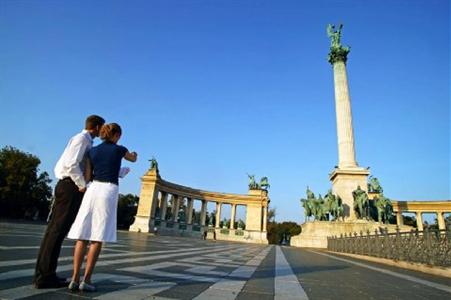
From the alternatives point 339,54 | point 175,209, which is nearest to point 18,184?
point 175,209

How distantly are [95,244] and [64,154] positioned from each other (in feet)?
4.26

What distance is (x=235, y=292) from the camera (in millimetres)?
4348

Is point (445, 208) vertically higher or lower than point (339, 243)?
higher

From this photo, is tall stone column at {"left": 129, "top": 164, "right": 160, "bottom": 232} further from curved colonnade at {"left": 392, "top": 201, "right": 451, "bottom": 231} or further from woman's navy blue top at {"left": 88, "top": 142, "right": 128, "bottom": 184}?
woman's navy blue top at {"left": 88, "top": 142, "right": 128, "bottom": 184}

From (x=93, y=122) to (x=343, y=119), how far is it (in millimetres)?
41189

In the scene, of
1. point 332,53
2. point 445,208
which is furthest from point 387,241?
point 445,208

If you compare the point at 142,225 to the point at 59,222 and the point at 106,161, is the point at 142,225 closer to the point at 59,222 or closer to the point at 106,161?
the point at 59,222

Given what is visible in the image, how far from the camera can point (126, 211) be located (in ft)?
284

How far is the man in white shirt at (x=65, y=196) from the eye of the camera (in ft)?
13.0

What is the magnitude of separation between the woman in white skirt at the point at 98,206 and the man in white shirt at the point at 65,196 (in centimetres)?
14

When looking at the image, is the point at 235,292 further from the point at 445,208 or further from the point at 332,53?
the point at 445,208

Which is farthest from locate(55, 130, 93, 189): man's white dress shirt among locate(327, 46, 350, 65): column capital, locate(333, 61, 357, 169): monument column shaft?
locate(327, 46, 350, 65): column capital

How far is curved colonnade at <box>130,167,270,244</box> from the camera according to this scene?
199 feet

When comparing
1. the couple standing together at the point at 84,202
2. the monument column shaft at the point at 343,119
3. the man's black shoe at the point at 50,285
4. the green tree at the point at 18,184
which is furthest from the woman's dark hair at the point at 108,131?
the green tree at the point at 18,184
